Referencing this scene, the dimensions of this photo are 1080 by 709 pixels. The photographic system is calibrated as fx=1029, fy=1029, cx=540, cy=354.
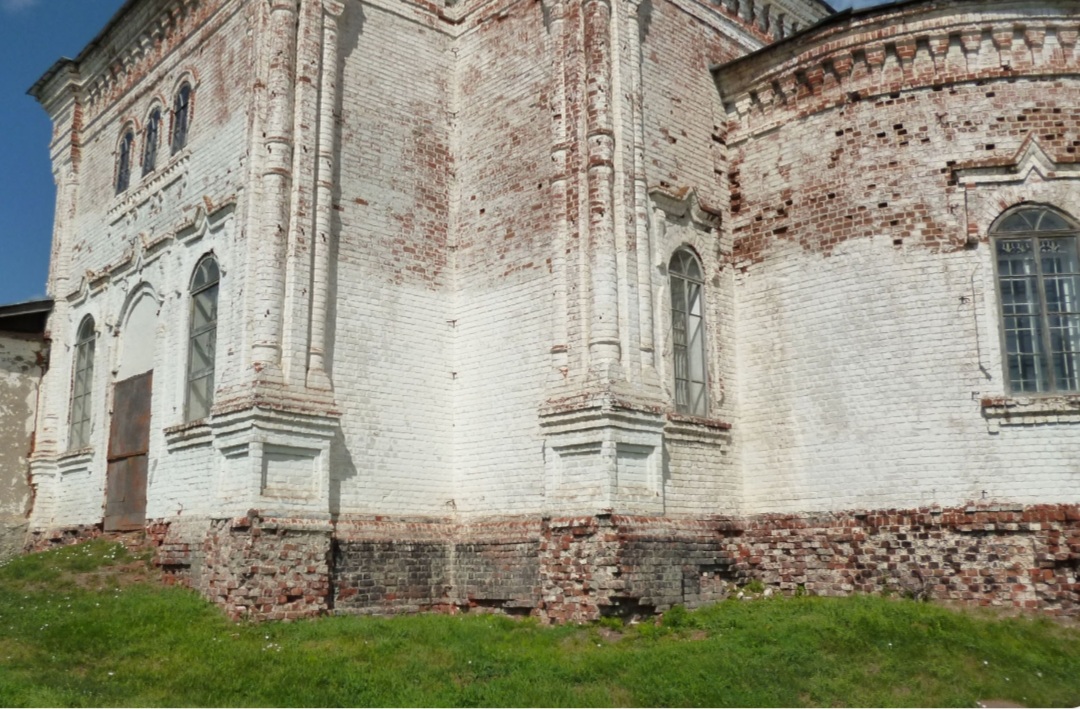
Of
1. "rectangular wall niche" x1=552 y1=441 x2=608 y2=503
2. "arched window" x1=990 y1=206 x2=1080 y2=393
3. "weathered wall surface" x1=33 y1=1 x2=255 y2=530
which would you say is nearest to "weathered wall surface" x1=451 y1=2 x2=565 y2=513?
"rectangular wall niche" x1=552 y1=441 x2=608 y2=503

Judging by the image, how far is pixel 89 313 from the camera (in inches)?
651

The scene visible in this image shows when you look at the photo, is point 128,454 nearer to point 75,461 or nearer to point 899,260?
point 75,461

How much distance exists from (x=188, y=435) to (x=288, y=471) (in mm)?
2059

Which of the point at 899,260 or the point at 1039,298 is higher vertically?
the point at 899,260

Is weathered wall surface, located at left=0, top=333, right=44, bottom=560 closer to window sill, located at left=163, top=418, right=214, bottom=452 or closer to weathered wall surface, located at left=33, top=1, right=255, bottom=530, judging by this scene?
weathered wall surface, located at left=33, top=1, right=255, bottom=530

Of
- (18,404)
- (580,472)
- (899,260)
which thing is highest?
(899,260)

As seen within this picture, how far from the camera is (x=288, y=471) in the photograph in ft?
37.8

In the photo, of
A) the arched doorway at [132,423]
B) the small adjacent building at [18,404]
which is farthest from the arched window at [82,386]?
the arched doorway at [132,423]

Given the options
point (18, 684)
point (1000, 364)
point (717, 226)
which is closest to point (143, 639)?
point (18, 684)

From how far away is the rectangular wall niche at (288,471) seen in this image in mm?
11305

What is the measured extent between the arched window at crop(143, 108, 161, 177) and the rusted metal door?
325 cm

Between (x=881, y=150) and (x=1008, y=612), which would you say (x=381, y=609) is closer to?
(x=1008, y=612)

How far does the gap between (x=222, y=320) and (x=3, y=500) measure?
22.4ft

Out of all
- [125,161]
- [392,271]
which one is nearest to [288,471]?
[392,271]
